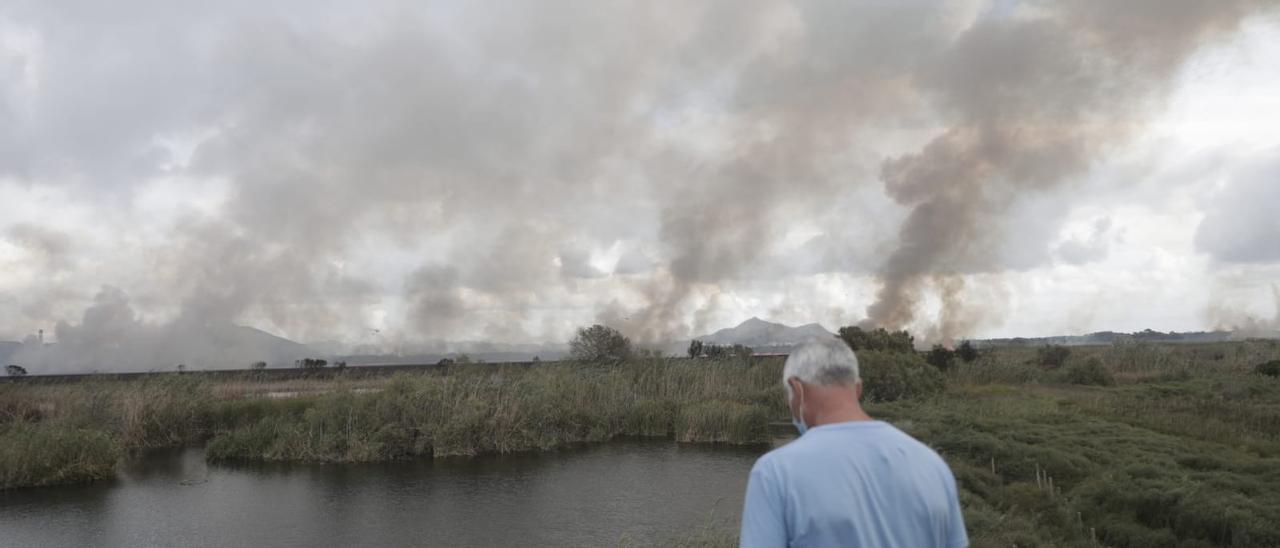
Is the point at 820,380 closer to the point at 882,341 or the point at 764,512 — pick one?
the point at 764,512

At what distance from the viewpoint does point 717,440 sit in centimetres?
2611

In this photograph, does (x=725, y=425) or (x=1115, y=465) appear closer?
(x=1115, y=465)

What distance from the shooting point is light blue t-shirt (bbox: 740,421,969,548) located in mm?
2475

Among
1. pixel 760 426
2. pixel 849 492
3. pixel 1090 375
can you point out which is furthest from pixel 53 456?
pixel 1090 375

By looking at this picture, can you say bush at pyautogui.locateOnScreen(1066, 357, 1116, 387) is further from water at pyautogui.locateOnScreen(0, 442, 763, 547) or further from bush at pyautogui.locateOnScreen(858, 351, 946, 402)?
water at pyautogui.locateOnScreen(0, 442, 763, 547)

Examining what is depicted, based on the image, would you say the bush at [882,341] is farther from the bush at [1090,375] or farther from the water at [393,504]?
the water at [393,504]

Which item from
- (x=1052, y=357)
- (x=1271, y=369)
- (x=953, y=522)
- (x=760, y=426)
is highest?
(x=1052, y=357)

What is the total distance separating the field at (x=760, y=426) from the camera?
1246 cm

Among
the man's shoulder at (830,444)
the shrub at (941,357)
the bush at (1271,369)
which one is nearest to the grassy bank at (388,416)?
the shrub at (941,357)

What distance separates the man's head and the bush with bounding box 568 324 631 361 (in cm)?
3884

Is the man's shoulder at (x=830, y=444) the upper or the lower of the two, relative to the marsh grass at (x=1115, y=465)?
upper

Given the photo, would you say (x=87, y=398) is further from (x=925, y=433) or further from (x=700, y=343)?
(x=700, y=343)

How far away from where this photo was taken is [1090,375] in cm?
3772

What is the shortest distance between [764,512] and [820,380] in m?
0.51
